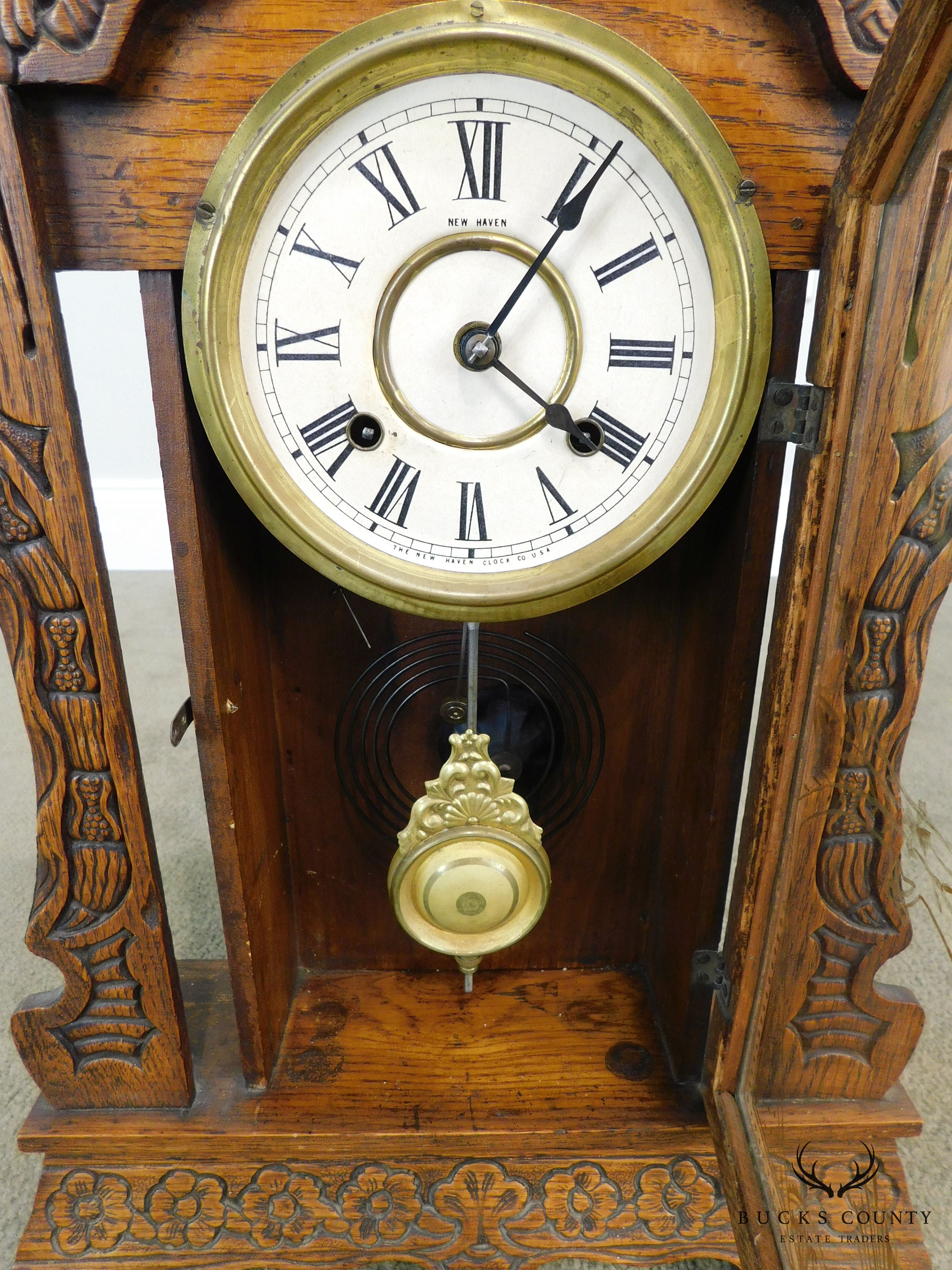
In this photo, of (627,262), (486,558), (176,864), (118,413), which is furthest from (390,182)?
(118,413)

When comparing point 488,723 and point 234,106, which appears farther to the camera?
point 488,723

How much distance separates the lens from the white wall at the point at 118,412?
259cm

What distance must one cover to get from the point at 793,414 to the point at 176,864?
1.37m

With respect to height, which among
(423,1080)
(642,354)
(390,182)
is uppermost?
(390,182)

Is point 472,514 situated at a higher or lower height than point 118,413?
higher

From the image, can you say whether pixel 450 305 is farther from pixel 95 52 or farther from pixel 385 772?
pixel 385 772

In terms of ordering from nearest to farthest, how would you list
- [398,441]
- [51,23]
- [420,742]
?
[51,23] → [398,441] → [420,742]

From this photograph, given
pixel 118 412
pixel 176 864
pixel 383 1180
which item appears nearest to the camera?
pixel 383 1180

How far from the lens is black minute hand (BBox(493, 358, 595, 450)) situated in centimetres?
78

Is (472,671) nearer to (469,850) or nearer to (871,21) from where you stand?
(469,850)

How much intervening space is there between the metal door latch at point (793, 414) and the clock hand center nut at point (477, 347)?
22 centimetres

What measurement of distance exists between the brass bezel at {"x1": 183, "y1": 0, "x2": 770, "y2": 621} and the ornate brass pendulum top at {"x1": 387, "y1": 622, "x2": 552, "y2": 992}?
0.48 feet

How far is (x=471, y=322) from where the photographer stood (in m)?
0.78

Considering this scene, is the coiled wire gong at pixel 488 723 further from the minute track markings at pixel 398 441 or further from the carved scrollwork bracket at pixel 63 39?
the carved scrollwork bracket at pixel 63 39
